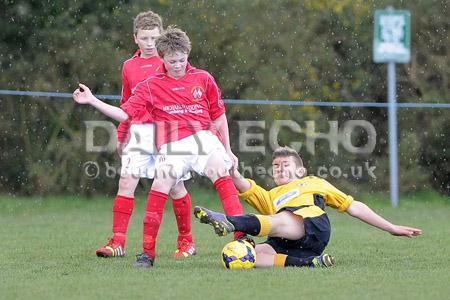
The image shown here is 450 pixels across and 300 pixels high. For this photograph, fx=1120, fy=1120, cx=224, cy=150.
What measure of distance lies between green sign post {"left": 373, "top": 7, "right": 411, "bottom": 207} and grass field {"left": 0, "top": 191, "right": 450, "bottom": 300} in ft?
7.04

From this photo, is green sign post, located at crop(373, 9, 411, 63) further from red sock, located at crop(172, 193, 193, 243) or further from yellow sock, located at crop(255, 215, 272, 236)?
yellow sock, located at crop(255, 215, 272, 236)

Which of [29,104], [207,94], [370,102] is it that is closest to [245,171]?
[370,102]

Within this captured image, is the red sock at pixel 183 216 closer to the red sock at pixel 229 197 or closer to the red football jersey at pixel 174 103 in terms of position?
Result: the red football jersey at pixel 174 103

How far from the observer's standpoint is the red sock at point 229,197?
24.0 feet

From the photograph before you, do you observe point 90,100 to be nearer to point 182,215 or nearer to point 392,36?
point 182,215

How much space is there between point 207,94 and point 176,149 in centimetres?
48

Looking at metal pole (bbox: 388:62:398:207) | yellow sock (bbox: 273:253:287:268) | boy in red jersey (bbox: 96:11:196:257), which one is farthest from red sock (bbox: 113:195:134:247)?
metal pole (bbox: 388:62:398:207)

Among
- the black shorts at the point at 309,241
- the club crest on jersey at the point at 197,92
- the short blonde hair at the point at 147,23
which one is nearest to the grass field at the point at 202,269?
the black shorts at the point at 309,241

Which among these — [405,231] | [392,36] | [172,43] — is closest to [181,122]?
[172,43]

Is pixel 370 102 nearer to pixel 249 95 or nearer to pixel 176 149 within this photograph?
pixel 249 95

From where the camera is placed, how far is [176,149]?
7441 millimetres

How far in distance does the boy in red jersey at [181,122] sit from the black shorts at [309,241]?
314mm

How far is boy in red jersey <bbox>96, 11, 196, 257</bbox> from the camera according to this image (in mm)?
8125

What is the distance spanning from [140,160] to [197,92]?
0.85 metres
